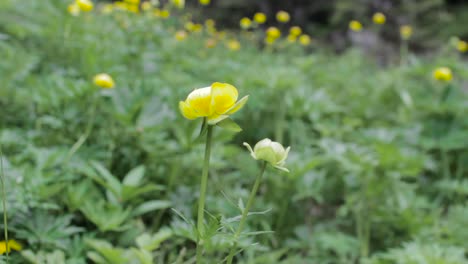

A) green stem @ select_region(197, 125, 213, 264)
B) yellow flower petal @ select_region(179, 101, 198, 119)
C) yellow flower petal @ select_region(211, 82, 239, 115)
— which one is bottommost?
green stem @ select_region(197, 125, 213, 264)

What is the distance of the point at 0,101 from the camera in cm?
150

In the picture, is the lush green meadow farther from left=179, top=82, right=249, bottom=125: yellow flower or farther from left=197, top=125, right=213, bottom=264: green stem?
left=179, top=82, right=249, bottom=125: yellow flower

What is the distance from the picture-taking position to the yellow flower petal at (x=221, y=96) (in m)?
0.60

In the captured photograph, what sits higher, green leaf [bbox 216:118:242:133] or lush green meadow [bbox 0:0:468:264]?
green leaf [bbox 216:118:242:133]

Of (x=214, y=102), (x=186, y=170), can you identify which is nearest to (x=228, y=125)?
(x=214, y=102)

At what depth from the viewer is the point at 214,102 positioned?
1.99 ft

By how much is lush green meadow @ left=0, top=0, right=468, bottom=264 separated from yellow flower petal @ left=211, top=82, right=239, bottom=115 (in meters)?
0.13

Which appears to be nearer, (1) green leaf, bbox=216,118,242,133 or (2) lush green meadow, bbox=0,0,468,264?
(1) green leaf, bbox=216,118,242,133

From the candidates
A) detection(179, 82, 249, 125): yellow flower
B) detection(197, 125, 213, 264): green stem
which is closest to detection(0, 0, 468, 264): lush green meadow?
detection(197, 125, 213, 264): green stem

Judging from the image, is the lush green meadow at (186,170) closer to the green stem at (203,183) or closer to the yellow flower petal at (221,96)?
the green stem at (203,183)

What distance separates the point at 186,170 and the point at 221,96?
0.89 metres

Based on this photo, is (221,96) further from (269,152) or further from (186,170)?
(186,170)

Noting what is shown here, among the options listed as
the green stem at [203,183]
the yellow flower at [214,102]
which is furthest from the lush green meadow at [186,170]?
the yellow flower at [214,102]

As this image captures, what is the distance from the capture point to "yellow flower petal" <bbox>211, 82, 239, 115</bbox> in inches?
23.8
